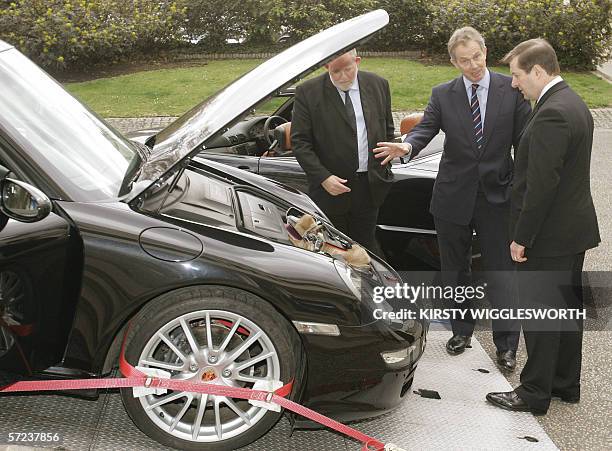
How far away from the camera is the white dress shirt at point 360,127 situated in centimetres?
520

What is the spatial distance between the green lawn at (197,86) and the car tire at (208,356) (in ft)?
28.9

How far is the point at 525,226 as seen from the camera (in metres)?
4.16

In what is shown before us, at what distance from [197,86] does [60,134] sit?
962cm

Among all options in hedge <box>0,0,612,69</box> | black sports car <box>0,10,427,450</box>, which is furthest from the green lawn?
black sports car <box>0,10,427,450</box>

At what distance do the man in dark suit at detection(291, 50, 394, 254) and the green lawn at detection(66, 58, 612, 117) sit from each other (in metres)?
7.13

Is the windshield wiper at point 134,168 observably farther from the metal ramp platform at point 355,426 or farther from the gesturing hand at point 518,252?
the gesturing hand at point 518,252

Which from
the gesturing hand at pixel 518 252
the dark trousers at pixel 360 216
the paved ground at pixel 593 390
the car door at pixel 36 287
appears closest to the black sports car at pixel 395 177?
the dark trousers at pixel 360 216

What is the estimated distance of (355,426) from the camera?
4.18 meters

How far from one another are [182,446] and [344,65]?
2497 mm

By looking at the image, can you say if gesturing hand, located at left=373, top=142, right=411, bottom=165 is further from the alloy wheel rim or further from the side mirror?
the side mirror

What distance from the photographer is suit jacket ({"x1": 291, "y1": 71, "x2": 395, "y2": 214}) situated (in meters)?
5.19

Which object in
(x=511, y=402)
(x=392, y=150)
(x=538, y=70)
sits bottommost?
(x=511, y=402)

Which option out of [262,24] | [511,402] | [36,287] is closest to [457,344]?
[511,402]

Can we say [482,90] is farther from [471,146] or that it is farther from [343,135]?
[343,135]
